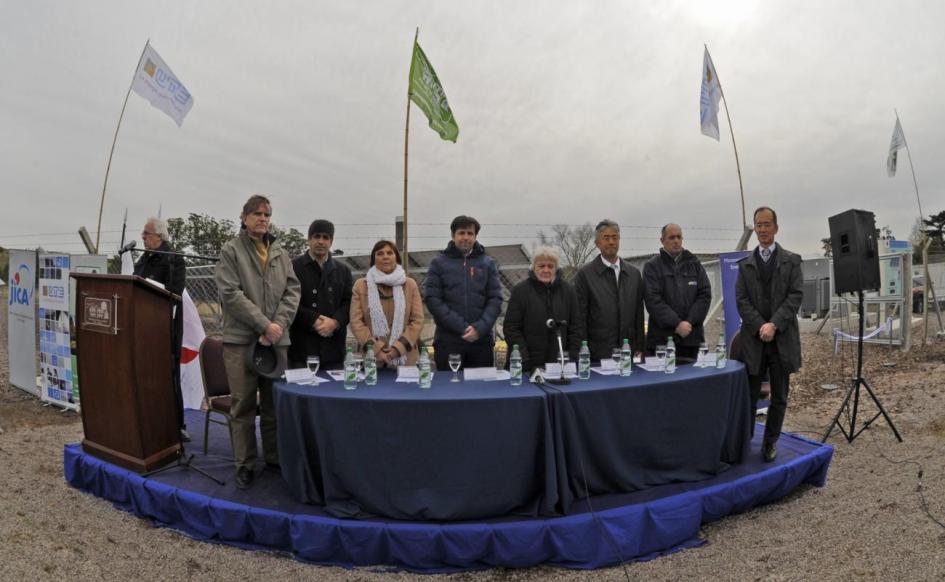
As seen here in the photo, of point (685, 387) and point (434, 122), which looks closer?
point (685, 387)

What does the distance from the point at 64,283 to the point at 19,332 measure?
4.69 ft

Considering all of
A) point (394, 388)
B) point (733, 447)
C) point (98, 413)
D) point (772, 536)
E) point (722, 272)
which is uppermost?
point (722, 272)

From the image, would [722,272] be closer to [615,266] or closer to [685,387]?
[615,266]

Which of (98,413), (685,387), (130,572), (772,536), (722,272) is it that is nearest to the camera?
(130,572)

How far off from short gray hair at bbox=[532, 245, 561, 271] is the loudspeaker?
2406mm

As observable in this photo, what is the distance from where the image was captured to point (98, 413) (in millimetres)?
3176

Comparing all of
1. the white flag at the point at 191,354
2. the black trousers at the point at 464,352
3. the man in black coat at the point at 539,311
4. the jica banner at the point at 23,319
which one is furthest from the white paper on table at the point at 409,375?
the jica banner at the point at 23,319

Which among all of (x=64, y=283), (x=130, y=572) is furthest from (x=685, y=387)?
(x=64, y=283)

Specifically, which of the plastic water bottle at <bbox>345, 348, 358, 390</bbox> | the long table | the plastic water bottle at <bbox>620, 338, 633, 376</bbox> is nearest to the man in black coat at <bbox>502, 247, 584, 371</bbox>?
the plastic water bottle at <bbox>620, 338, 633, 376</bbox>

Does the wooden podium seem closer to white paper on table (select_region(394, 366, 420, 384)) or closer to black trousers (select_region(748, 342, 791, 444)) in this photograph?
white paper on table (select_region(394, 366, 420, 384))

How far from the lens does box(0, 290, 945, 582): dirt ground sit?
2219mm

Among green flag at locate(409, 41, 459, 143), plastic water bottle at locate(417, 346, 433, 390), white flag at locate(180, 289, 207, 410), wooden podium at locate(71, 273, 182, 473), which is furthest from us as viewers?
green flag at locate(409, 41, 459, 143)

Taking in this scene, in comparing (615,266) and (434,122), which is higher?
(434,122)

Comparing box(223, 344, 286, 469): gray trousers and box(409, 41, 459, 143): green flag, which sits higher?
box(409, 41, 459, 143): green flag
